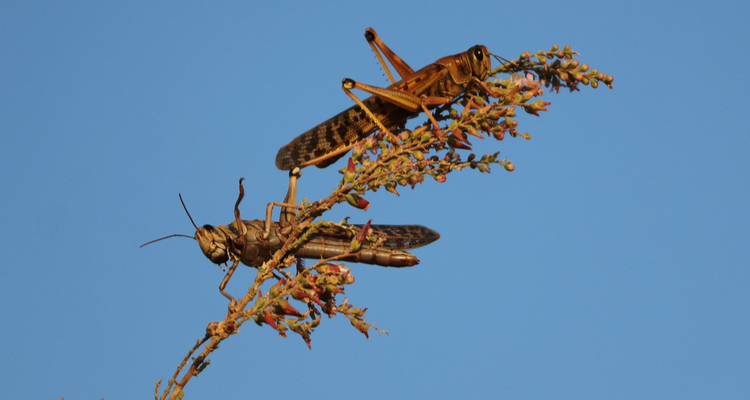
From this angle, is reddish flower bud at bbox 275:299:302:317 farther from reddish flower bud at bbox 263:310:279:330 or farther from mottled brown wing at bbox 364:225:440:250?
mottled brown wing at bbox 364:225:440:250

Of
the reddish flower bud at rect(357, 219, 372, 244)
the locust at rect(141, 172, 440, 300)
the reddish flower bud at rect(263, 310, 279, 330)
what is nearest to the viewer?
the reddish flower bud at rect(263, 310, 279, 330)

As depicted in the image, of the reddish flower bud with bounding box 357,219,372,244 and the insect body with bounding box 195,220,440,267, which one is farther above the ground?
the insect body with bounding box 195,220,440,267

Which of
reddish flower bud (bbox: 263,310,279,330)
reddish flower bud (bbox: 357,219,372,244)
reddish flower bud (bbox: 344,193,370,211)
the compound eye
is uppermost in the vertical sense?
the compound eye

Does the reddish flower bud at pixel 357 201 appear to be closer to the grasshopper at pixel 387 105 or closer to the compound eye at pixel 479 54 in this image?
the grasshopper at pixel 387 105

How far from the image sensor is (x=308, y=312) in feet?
12.1

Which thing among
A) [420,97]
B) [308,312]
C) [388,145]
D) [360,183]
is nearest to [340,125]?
[420,97]

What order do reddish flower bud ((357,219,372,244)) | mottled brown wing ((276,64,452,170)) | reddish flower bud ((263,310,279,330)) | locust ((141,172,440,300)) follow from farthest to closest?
mottled brown wing ((276,64,452,170)) → locust ((141,172,440,300)) → reddish flower bud ((357,219,372,244)) → reddish flower bud ((263,310,279,330))

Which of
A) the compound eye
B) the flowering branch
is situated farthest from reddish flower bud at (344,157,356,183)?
the compound eye

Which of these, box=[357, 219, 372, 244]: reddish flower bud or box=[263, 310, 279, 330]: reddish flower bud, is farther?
box=[357, 219, 372, 244]: reddish flower bud

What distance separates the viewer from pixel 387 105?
5.29 m

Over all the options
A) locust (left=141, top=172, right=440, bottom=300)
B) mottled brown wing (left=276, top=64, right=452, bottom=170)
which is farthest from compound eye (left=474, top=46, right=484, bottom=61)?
locust (left=141, top=172, right=440, bottom=300)

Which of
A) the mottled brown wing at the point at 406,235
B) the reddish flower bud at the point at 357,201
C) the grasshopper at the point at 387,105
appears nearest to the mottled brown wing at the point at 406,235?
the mottled brown wing at the point at 406,235

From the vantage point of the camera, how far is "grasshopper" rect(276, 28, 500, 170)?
5160 mm

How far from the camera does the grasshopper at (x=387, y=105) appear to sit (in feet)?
16.9
